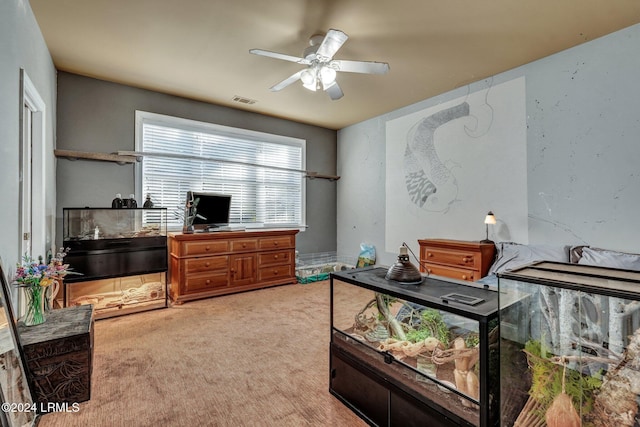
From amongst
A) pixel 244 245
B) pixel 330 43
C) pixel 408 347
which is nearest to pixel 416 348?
pixel 408 347

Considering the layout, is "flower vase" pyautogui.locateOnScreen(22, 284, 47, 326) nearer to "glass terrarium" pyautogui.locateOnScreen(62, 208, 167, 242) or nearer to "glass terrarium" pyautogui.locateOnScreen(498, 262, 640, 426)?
"glass terrarium" pyautogui.locateOnScreen(62, 208, 167, 242)

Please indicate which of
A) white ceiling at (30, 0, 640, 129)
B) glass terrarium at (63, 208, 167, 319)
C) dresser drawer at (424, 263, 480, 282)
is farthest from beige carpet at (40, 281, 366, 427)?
white ceiling at (30, 0, 640, 129)

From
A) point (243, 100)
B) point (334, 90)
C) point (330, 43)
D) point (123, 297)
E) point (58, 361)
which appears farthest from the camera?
point (243, 100)

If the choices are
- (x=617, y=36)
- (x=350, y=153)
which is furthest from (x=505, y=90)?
(x=350, y=153)

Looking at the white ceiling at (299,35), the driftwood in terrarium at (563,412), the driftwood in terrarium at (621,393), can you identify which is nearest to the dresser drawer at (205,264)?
the white ceiling at (299,35)

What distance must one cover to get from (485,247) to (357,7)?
2783 mm

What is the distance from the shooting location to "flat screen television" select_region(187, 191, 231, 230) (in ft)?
13.3

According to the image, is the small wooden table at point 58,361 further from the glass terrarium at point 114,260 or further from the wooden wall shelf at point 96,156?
the wooden wall shelf at point 96,156

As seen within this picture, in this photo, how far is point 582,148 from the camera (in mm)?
2910

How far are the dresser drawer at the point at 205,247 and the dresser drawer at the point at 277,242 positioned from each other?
0.59 metres

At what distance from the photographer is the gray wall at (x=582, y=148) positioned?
8.66 feet

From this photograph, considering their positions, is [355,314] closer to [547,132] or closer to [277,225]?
[547,132]

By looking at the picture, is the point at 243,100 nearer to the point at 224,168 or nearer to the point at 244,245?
the point at 224,168

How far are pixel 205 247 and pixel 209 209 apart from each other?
608 millimetres
